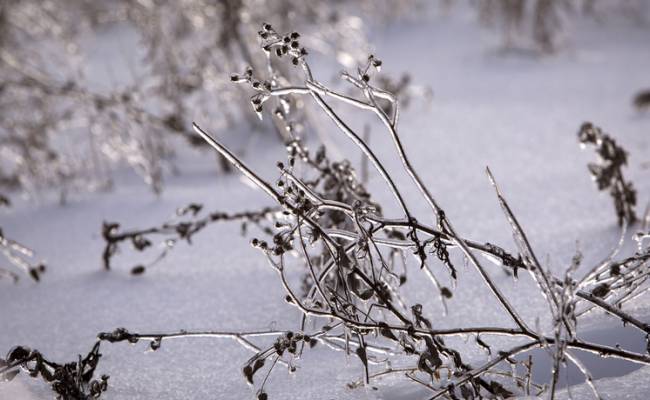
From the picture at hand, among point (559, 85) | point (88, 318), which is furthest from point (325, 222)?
point (559, 85)

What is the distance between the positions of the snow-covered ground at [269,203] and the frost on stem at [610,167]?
11cm

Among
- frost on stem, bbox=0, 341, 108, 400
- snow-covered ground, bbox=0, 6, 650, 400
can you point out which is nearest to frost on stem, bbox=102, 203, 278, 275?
snow-covered ground, bbox=0, 6, 650, 400

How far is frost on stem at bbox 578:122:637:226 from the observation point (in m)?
1.91

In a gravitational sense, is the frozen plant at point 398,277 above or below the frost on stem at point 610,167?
below

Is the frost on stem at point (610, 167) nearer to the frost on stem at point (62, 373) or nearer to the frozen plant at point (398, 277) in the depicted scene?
the frozen plant at point (398, 277)

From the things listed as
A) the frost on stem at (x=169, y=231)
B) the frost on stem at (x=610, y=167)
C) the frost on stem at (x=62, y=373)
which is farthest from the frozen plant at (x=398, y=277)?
the frost on stem at (x=610, y=167)

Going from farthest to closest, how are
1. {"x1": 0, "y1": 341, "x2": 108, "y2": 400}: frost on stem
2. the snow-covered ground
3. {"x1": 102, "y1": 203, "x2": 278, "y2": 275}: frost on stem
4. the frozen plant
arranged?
1. {"x1": 102, "y1": 203, "x2": 278, "y2": 275}: frost on stem
2. the snow-covered ground
3. {"x1": 0, "y1": 341, "x2": 108, "y2": 400}: frost on stem
4. the frozen plant

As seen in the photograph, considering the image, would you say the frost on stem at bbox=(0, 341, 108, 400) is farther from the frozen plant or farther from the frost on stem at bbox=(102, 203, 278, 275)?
the frost on stem at bbox=(102, 203, 278, 275)

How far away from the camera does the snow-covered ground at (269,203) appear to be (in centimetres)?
147

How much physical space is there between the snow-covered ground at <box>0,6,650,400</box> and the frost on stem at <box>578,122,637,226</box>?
11 cm

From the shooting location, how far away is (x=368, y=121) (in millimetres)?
3973

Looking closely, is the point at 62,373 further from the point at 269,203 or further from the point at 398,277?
the point at 269,203

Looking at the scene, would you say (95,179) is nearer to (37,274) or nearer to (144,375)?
(37,274)

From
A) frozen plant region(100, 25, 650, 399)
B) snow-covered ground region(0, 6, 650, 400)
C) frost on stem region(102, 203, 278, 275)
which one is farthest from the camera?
frost on stem region(102, 203, 278, 275)
